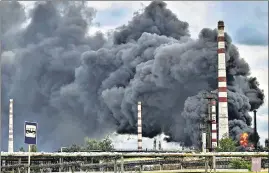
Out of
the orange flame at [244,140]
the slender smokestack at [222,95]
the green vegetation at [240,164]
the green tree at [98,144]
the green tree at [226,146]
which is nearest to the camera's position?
the green vegetation at [240,164]

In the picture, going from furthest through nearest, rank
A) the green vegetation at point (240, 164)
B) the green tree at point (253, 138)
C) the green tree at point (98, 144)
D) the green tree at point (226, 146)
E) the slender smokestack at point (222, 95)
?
the green tree at point (98, 144)
the green tree at point (253, 138)
the slender smokestack at point (222, 95)
the green tree at point (226, 146)
the green vegetation at point (240, 164)

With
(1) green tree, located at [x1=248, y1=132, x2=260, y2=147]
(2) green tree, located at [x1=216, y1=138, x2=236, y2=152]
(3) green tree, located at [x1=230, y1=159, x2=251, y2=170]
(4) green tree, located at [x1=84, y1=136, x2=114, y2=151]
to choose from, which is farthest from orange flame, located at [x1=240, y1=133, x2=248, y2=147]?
(3) green tree, located at [x1=230, y1=159, x2=251, y2=170]

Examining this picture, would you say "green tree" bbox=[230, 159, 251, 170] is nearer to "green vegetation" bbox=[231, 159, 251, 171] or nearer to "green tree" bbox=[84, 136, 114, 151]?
"green vegetation" bbox=[231, 159, 251, 171]

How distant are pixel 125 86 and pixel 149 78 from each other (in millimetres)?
9811

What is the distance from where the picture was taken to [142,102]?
120688 millimetres

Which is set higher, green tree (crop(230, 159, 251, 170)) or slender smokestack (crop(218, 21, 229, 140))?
slender smokestack (crop(218, 21, 229, 140))

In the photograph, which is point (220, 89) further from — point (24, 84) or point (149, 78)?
→ point (24, 84)

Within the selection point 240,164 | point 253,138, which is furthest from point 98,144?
point 240,164

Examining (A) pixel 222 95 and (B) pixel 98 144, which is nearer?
(A) pixel 222 95

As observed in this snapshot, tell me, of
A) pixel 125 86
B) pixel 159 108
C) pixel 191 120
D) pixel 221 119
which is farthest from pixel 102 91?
pixel 221 119

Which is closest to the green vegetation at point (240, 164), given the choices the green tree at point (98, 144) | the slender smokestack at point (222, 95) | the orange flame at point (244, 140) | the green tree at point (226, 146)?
the green tree at point (226, 146)

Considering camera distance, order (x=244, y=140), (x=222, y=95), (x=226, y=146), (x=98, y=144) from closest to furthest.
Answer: (x=226, y=146) → (x=222, y=95) → (x=244, y=140) → (x=98, y=144)

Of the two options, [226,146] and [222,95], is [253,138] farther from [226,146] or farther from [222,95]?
[226,146]

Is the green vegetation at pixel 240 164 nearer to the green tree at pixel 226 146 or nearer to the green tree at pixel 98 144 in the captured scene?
the green tree at pixel 226 146
